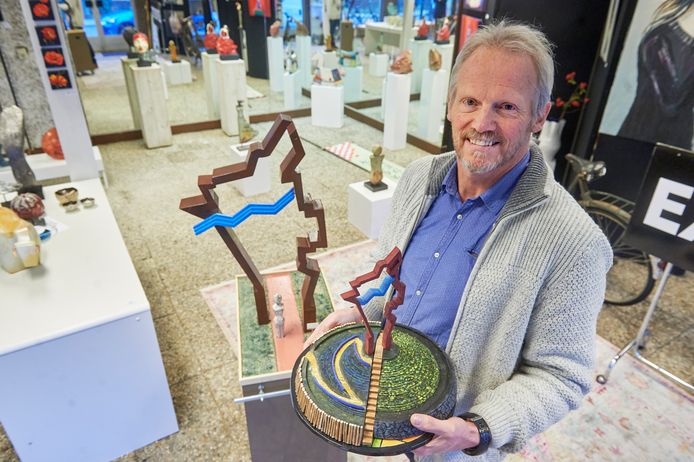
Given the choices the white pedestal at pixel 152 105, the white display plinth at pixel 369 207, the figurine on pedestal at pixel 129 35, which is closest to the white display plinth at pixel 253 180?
the white display plinth at pixel 369 207

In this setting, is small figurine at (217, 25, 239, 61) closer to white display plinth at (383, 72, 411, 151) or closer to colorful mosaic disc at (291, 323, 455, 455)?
white display plinth at (383, 72, 411, 151)

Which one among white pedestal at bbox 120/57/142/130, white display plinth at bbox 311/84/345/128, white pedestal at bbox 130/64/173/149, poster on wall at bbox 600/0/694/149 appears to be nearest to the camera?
poster on wall at bbox 600/0/694/149

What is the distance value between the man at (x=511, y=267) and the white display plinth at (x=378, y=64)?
5.45 meters

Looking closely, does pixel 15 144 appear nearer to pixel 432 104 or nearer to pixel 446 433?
pixel 446 433

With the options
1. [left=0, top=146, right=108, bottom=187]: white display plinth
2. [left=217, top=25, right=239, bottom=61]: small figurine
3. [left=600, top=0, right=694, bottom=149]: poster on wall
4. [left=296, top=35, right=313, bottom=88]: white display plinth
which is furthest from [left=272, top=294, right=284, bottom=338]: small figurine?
[left=296, top=35, right=313, bottom=88]: white display plinth

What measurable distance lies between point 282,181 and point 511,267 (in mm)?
912

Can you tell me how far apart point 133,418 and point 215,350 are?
66cm

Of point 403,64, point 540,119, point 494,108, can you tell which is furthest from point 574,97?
point 494,108

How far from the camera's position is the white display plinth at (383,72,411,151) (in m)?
5.82

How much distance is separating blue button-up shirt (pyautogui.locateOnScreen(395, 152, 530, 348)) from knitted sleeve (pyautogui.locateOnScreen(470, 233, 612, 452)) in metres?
0.21

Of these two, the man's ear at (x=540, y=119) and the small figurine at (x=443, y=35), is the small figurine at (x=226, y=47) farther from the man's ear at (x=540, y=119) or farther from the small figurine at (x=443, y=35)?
the man's ear at (x=540, y=119)

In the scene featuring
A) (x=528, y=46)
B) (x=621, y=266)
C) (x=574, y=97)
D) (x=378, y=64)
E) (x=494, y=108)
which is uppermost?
(x=528, y=46)

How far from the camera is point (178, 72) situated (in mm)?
6484

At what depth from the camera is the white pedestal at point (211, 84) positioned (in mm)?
6300
